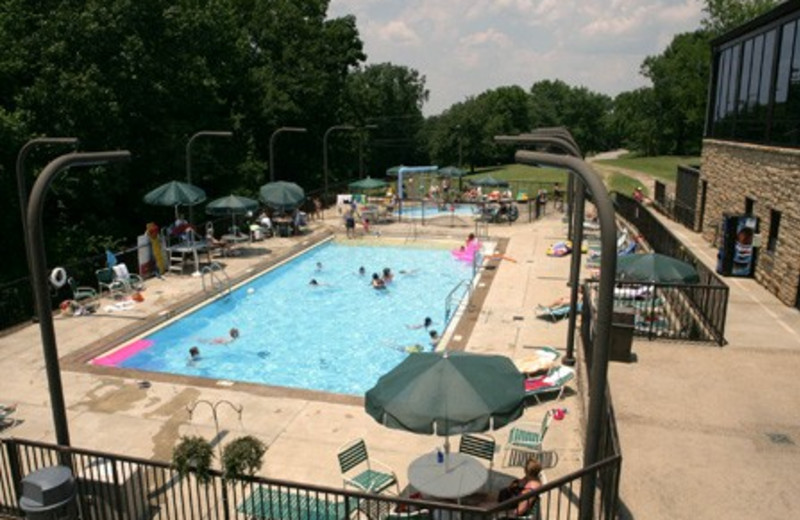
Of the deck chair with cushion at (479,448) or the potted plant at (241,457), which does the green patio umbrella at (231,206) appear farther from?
the potted plant at (241,457)

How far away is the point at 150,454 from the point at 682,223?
26.7 metres

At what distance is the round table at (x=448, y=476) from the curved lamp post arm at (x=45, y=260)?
16.3 ft

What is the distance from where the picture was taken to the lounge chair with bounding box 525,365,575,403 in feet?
39.6

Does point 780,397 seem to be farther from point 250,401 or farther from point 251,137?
point 251,137

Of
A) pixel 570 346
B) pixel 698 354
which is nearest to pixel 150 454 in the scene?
pixel 570 346

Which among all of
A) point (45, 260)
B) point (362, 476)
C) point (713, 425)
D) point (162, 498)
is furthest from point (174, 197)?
point (713, 425)

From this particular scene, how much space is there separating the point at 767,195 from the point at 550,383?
10.9 meters

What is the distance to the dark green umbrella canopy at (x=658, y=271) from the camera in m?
13.4

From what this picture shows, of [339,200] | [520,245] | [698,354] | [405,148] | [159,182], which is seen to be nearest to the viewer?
[698,354]

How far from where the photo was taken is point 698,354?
12.3 metres

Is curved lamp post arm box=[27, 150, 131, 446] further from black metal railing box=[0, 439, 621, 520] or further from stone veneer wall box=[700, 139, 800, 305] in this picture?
stone veneer wall box=[700, 139, 800, 305]

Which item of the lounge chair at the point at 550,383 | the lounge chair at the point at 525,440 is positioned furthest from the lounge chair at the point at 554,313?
the lounge chair at the point at 525,440

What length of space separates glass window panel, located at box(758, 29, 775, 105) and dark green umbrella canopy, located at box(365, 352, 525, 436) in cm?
1646

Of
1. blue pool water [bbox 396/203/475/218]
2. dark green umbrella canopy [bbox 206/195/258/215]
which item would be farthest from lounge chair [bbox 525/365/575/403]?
blue pool water [bbox 396/203/475/218]
